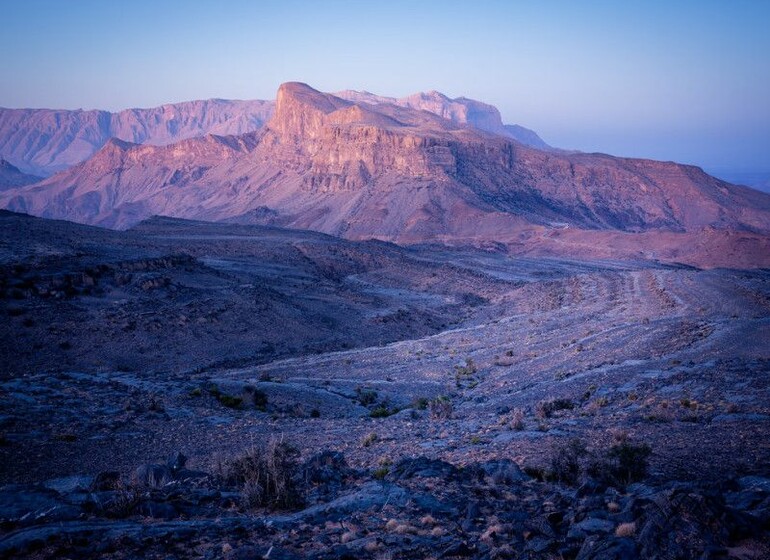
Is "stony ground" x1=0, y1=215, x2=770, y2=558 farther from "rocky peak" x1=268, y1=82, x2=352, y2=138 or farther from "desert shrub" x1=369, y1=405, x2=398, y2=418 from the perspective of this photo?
"rocky peak" x1=268, y1=82, x2=352, y2=138

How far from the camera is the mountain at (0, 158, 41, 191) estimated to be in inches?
6132

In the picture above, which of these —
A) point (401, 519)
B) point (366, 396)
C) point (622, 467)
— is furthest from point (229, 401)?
point (622, 467)

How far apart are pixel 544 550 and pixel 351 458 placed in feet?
16.8

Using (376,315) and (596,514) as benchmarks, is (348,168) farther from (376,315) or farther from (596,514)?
(596,514)

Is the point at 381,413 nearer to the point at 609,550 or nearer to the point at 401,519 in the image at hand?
the point at 401,519

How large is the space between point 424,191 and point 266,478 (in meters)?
85.6

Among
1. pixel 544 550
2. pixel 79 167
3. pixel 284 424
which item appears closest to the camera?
pixel 544 550

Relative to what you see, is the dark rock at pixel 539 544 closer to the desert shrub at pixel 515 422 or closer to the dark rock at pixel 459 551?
the dark rock at pixel 459 551

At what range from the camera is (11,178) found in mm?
162750

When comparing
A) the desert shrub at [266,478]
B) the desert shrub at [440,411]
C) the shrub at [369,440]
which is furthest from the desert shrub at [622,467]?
the desert shrub at [440,411]

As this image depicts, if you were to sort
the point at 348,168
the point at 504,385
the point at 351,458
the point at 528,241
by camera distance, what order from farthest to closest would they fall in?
1. the point at 348,168
2. the point at 528,241
3. the point at 504,385
4. the point at 351,458

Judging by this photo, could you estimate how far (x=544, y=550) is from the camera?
5.95 m

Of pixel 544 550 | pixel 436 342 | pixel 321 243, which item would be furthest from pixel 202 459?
pixel 321 243

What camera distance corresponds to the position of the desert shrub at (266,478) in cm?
765
